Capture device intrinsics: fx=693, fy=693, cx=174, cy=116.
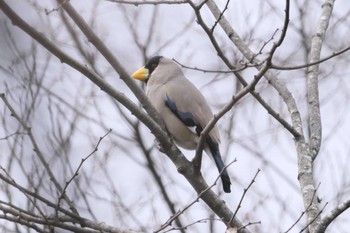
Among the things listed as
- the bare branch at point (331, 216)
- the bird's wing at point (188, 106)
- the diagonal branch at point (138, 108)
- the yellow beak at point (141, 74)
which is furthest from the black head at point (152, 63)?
the bare branch at point (331, 216)

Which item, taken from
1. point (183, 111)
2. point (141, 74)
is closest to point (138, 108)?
point (183, 111)

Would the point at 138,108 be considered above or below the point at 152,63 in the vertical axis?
below

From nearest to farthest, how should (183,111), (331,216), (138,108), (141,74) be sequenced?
(331,216) → (138,108) → (183,111) → (141,74)

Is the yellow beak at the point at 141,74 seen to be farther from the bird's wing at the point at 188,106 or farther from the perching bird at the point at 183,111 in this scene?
the bird's wing at the point at 188,106

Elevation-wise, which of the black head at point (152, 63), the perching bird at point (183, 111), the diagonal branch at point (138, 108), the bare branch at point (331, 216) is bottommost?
the bare branch at point (331, 216)

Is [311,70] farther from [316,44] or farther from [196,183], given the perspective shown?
[196,183]

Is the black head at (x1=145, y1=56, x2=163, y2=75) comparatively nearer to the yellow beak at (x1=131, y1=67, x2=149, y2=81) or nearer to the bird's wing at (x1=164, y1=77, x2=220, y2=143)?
the yellow beak at (x1=131, y1=67, x2=149, y2=81)

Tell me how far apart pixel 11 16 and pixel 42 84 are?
6.68 ft

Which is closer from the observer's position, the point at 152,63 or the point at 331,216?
the point at 331,216

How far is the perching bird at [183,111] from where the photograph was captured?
504 cm

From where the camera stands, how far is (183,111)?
5.24 meters

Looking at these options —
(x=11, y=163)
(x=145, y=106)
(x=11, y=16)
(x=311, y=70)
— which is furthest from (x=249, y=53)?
(x=11, y=16)

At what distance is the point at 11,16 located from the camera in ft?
9.91

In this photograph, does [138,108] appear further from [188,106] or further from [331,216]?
[188,106]
